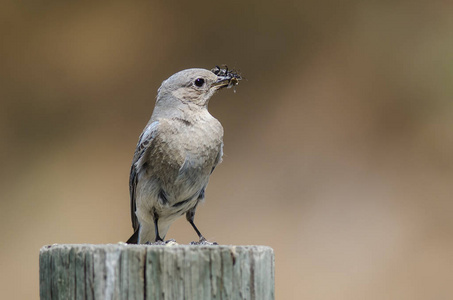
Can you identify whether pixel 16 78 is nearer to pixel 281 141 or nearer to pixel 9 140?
pixel 9 140

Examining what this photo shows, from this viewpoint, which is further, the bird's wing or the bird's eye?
the bird's eye

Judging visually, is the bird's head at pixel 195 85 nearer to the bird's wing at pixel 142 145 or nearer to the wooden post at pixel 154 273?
the bird's wing at pixel 142 145

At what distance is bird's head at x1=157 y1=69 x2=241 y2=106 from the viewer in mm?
4594

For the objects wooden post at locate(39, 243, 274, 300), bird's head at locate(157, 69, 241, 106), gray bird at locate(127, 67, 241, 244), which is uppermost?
bird's head at locate(157, 69, 241, 106)

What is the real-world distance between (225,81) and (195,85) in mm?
196

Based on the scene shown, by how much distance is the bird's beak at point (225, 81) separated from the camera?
15.3 ft

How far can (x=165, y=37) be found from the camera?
738 centimetres

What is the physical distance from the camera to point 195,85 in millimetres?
4629

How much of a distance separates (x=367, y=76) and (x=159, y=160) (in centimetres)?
372

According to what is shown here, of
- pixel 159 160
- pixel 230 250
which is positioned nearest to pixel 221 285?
pixel 230 250

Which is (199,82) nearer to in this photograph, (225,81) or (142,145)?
(225,81)

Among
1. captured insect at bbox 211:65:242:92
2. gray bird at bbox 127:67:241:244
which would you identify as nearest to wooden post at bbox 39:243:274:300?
gray bird at bbox 127:67:241:244

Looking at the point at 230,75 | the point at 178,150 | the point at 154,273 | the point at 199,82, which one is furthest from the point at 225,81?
the point at 154,273

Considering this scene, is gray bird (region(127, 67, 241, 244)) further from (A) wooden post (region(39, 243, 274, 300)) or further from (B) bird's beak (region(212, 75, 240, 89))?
(A) wooden post (region(39, 243, 274, 300))
